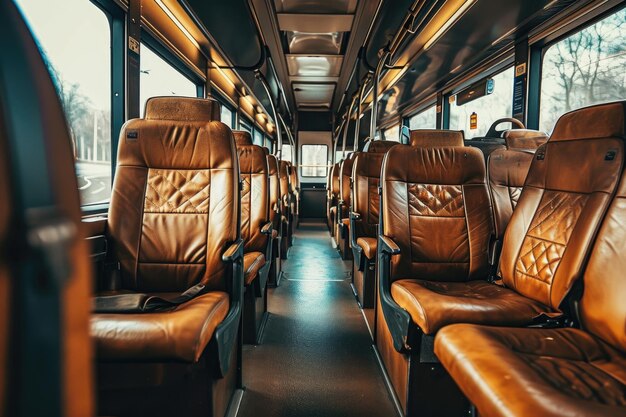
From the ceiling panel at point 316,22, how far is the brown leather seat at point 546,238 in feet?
11.0

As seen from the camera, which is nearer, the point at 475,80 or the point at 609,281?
the point at 609,281

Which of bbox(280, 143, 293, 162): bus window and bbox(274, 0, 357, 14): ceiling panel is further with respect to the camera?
bbox(280, 143, 293, 162): bus window

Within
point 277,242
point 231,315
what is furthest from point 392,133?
point 231,315

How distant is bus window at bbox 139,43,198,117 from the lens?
3006mm

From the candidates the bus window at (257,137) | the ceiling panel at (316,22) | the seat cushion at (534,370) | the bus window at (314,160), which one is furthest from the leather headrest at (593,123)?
the bus window at (314,160)

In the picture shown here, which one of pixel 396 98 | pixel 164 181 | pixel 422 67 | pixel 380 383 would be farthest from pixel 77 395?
pixel 396 98

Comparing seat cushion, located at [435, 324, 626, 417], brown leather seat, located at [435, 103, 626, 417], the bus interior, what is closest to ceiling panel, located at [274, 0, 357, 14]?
the bus interior

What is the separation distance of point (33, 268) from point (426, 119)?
6999 mm

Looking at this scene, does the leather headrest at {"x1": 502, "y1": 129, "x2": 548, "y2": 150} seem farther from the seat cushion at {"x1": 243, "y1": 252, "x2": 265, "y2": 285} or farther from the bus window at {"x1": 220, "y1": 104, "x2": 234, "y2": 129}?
the bus window at {"x1": 220, "y1": 104, "x2": 234, "y2": 129}

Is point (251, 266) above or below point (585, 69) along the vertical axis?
below

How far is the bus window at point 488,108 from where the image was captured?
4031mm

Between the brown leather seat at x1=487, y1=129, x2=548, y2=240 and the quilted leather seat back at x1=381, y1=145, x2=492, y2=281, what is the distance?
19.2 inches

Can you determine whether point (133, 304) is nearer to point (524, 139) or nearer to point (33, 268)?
point (33, 268)

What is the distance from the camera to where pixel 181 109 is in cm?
190
